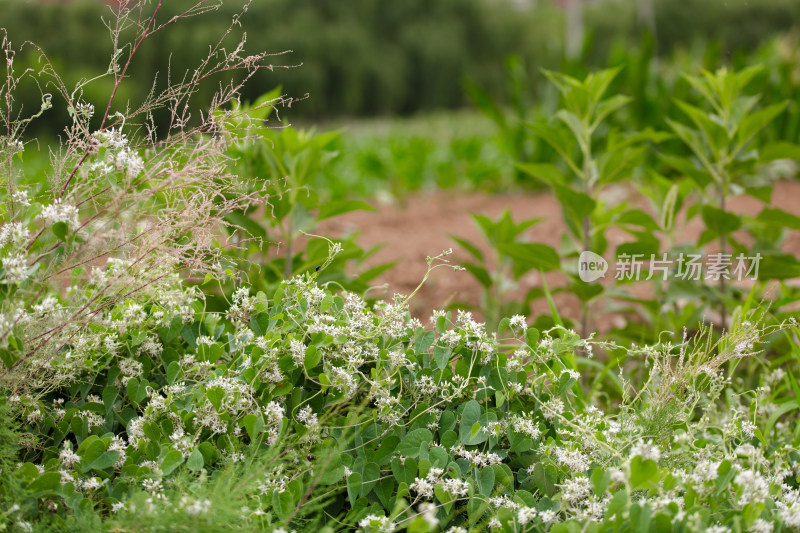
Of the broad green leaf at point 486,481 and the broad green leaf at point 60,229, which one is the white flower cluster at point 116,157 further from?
the broad green leaf at point 486,481

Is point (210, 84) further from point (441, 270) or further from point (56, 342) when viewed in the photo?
point (56, 342)

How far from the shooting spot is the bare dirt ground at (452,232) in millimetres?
2898

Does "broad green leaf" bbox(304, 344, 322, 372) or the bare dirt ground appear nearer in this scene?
"broad green leaf" bbox(304, 344, 322, 372)

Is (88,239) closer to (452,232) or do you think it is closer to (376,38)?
(452,232)

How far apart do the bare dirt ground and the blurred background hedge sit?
332cm

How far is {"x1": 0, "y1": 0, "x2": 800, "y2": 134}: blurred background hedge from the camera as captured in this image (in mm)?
7746

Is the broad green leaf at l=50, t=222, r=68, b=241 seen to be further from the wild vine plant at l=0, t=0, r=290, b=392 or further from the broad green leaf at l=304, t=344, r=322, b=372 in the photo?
the broad green leaf at l=304, t=344, r=322, b=372

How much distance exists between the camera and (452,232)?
147 inches

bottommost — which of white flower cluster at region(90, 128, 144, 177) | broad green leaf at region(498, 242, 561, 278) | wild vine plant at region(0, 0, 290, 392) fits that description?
broad green leaf at region(498, 242, 561, 278)

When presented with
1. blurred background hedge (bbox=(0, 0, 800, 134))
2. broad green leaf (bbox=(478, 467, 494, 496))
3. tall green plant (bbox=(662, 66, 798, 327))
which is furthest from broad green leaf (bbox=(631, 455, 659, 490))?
blurred background hedge (bbox=(0, 0, 800, 134))

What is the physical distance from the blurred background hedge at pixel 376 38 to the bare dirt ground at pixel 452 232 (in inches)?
131

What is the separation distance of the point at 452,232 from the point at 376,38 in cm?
869

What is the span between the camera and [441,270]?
340 centimetres

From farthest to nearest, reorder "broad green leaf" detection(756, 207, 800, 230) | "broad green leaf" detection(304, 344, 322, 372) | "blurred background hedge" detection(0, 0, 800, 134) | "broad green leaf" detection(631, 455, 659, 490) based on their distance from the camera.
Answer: "blurred background hedge" detection(0, 0, 800, 134), "broad green leaf" detection(756, 207, 800, 230), "broad green leaf" detection(304, 344, 322, 372), "broad green leaf" detection(631, 455, 659, 490)
